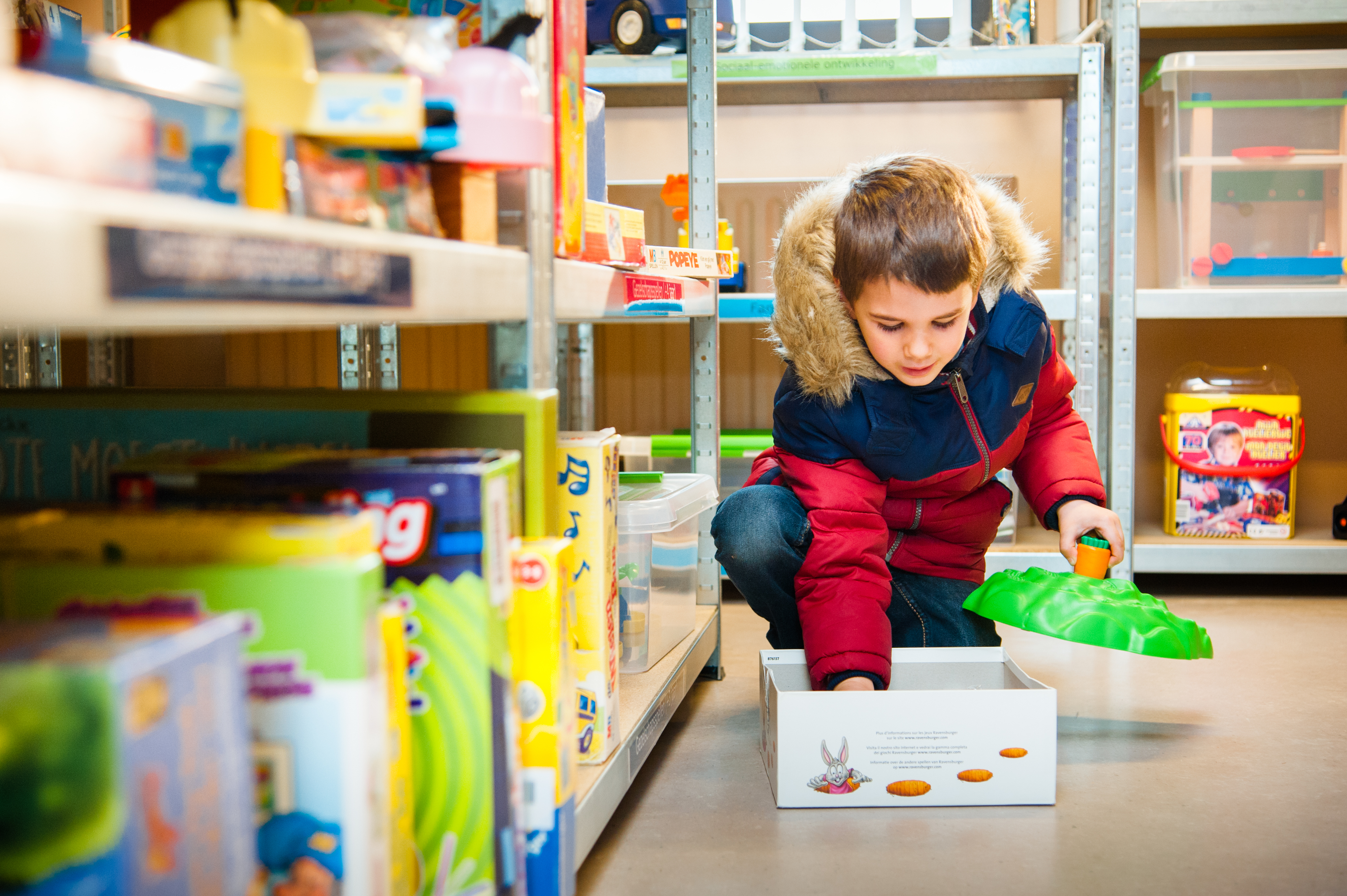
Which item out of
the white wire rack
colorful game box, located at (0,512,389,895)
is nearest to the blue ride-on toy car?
the white wire rack

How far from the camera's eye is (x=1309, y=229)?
1.89 m

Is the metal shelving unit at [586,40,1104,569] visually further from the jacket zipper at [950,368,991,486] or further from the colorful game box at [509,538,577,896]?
the colorful game box at [509,538,577,896]

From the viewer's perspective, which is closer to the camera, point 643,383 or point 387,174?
point 387,174

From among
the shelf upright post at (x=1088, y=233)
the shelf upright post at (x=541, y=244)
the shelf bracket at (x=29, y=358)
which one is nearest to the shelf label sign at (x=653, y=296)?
the shelf upright post at (x=541, y=244)

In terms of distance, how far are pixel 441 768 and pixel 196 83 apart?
33 centimetres

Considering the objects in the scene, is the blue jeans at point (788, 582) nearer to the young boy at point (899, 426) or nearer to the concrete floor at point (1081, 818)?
the young boy at point (899, 426)

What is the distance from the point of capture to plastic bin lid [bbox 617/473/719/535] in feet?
3.67

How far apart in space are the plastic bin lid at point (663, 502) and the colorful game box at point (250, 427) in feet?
1.07

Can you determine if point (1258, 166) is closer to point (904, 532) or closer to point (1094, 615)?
point (904, 532)

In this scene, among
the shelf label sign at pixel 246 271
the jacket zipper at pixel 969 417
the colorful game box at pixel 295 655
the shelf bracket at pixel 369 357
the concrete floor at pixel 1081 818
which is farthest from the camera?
the shelf bracket at pixel 369 357

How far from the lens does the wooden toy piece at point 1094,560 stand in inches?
46.4

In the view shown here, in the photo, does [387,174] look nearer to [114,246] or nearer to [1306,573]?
[114,246]

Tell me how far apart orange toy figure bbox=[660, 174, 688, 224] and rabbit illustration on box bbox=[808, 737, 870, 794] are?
0.87 meters

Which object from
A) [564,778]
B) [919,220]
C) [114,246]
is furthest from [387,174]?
[919,220]
